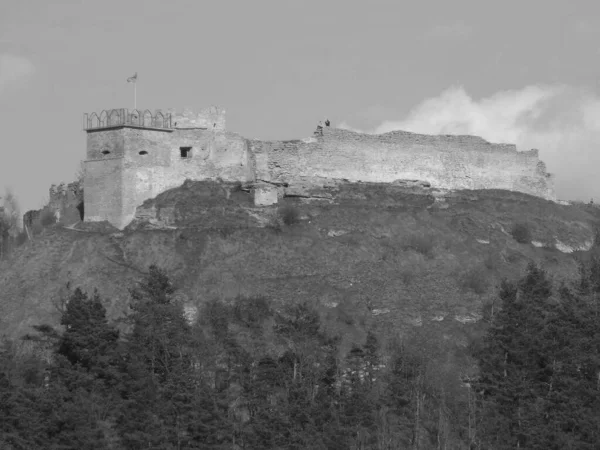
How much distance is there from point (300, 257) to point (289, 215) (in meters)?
2.18

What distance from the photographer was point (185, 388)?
162 ft

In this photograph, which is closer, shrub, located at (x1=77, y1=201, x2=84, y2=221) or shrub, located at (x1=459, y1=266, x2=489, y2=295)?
shrub, located at (x1=459, y1=266, x2=489, y2=295)

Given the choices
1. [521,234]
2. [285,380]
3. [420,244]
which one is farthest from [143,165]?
[521,234]

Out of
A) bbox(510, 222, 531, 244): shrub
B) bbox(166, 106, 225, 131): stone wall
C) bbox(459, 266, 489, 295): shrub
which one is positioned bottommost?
bbox(459, 266, 489, 295): shrub

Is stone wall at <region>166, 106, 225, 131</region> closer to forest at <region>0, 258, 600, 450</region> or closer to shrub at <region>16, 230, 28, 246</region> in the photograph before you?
forest at <region>0, 258, 600, 450</region>

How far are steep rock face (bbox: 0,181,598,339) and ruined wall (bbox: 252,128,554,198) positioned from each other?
1169 millimetres

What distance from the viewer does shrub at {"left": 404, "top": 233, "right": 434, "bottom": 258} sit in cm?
6088

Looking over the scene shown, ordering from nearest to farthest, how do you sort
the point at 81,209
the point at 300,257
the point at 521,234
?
1. the point at 300,257
2. the point at 81,209
3. the point at 521,234

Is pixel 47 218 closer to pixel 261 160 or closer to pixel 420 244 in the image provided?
pixel 261 160

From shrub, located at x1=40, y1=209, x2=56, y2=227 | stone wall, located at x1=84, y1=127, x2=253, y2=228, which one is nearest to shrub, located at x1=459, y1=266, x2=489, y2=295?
stone wall, located at x1=84, y1=127, x2=253, y2=228

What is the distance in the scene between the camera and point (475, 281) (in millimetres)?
59344

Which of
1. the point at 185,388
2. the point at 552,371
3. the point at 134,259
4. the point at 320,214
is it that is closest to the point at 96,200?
the point at 134,259

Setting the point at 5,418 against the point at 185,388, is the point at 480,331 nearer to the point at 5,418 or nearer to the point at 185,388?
the point at 185,388

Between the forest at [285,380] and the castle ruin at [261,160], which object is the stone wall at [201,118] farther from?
the forest at [285,380]
